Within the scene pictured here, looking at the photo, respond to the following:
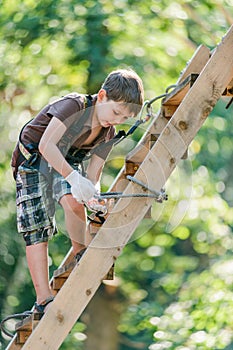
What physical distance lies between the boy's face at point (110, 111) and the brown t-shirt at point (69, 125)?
4 cm

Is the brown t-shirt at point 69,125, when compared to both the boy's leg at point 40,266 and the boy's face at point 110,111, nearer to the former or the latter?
the boy's face at point 110,111

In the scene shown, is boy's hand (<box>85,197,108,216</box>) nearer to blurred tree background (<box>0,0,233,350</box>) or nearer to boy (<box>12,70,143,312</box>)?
boy (<box>12,70,143,312</box>)

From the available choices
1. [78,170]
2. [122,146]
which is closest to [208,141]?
[122,146]

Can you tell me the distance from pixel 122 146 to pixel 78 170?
783 millimetres

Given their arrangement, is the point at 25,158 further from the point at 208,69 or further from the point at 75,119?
the point at 208,69

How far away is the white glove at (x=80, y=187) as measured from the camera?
4.46 meters

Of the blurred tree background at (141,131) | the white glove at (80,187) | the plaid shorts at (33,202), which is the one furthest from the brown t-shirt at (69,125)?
the blurred tree background at (141,131)

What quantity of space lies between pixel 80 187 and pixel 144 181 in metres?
0.25

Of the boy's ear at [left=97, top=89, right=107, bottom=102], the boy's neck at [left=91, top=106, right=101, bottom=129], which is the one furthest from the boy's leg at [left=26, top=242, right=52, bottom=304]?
the boy's ear at [left=97, top=89, right=107, bottom=102]

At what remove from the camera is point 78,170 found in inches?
191

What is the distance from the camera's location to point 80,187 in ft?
14.6

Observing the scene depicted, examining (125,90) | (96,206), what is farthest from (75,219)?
(125,90)

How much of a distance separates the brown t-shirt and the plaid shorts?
Result: 109mm

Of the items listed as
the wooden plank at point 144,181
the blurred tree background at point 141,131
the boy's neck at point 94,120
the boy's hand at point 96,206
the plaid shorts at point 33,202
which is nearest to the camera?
the wooden plank at point 144,181
